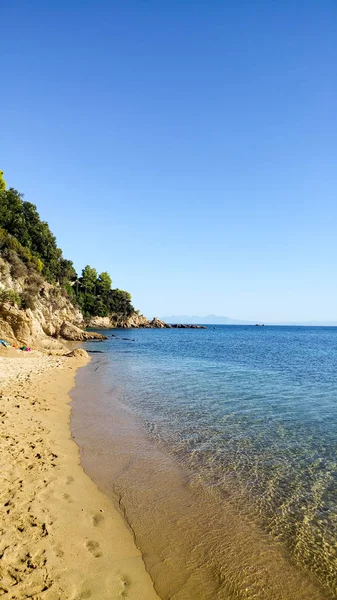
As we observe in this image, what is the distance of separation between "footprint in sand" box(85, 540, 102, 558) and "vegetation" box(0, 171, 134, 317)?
34473mm

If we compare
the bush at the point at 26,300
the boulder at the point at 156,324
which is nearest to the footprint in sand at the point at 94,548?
the bush at the point at 26,300

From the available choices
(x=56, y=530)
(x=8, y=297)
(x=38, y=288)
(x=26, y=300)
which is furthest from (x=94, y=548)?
(x=38, y=288)

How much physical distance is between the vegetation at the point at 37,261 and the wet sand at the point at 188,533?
1238 inches

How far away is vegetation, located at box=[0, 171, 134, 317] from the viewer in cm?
4191

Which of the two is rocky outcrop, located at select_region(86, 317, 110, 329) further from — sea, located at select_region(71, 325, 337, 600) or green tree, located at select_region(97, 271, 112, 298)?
sea, located at select_region(71, 325, 337, 600)

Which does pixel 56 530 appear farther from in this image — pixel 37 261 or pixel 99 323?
pixel 99 323

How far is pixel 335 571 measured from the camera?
5590mm

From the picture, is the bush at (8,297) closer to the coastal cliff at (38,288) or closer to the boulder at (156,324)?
the coastal cliff at (38,288)

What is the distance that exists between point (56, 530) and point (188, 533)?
7.99 feet

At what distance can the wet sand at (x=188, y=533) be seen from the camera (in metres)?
5.11

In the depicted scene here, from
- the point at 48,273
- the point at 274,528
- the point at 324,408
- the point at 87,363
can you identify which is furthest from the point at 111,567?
the point at 48,273

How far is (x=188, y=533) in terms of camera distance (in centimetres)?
639

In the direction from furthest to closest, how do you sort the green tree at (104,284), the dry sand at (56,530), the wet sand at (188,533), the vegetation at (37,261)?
the green tree at (104,284) < the vegetation at (37,261) < the wet sand at (188,533) < the dry sand at (56,530)

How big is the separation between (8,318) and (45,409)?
21.7m
